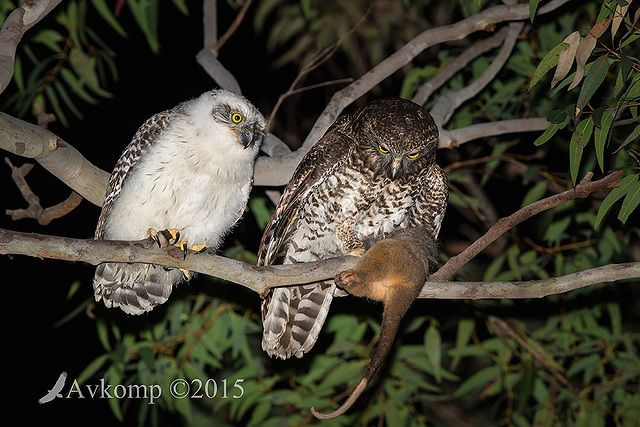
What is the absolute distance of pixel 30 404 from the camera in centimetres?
749

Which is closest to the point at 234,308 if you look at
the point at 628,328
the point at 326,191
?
the point at 326,191

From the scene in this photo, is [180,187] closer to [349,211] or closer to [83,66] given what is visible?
[349,211]

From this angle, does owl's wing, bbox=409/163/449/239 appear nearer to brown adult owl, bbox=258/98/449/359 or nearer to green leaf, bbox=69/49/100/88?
brown adult owl, bbox=258/98/449/359

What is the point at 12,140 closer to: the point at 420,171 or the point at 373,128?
the point at 373,128

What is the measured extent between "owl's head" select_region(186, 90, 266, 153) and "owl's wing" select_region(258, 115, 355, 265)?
283 mm

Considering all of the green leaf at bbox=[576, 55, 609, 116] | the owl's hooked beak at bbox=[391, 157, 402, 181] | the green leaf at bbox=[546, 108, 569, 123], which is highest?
the green leaf at bbox=[576, 55, 609, 116]

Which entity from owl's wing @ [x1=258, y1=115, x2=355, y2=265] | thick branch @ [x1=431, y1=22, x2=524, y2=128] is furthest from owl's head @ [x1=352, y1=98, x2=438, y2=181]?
thick branch @ [x1=431, y1=22, x2=524, y2=128]

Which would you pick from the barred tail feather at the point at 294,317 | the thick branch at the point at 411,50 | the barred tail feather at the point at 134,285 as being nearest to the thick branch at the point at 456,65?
the thick branch at the point at 411,50

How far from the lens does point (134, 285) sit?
3125mm

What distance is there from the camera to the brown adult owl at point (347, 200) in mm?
2986

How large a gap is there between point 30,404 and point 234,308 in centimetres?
460

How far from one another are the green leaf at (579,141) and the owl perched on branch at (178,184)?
57.4 inches

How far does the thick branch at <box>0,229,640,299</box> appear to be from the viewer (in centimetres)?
211

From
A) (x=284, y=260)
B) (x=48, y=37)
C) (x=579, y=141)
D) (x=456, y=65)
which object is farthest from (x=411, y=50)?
(x=48, y=37)
